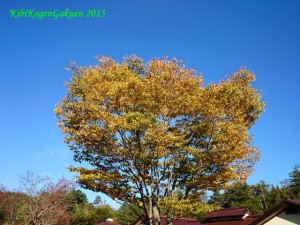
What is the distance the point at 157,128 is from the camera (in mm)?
14117

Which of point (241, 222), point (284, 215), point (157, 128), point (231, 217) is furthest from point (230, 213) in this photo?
point (157, 128)

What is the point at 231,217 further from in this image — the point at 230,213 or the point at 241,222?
the point at 241,222

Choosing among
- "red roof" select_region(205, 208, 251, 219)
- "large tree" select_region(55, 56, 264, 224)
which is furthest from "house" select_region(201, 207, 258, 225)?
"large tree" select_region(55, 56, 264, 224)

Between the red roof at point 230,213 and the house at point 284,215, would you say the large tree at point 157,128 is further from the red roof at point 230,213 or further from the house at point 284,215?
the red roof at point 230,213

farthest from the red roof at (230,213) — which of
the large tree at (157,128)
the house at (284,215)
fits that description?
the large tree at (157,128)

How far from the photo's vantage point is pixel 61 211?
136ft

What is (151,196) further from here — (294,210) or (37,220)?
(37,220)

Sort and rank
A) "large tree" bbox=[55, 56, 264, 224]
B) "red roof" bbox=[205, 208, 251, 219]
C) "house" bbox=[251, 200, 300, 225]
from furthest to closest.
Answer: "red roof" bbox=[205, 208, 251, 219] → "house" bbox=[251, 200, 300, 225] → "large tree" bbox=[55, 56, 264, 224]

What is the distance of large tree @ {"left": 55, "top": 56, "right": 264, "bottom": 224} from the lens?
14500 mm

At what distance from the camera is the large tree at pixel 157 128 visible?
47.6ft

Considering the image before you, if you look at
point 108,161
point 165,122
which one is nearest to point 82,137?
point 108,161

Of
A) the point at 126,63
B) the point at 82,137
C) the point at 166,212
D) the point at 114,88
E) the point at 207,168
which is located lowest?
the point at 166,212

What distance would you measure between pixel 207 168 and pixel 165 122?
321 centimetres

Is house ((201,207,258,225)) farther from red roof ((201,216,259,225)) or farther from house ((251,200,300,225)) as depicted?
house ((251,200,300,225))
